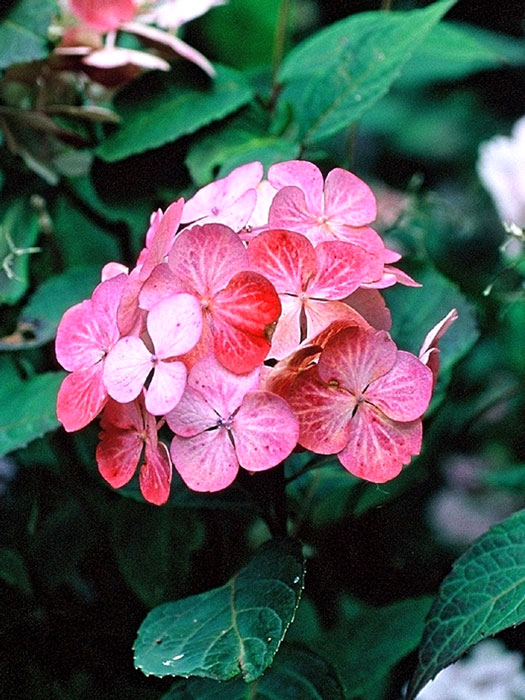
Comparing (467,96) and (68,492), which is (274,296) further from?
(467,96)

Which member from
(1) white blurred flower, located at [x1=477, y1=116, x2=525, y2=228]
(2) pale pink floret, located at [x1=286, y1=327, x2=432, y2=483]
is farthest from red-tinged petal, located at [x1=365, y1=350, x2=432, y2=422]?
(1) white blurred flower, located at [x1=477, y1=116, x2=525, y2=228]

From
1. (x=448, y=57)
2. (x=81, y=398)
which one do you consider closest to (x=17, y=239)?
(x=81, y=398)

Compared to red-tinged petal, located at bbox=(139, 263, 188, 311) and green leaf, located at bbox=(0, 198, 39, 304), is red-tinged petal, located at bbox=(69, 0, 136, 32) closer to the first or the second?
green leaf, located at bbox=(0, 198, 39, 304)

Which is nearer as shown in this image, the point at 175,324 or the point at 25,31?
the point at 175,324

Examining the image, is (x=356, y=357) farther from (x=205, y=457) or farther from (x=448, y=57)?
(x=448, y=57)

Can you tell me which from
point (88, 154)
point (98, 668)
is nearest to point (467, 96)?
point (88, 154)

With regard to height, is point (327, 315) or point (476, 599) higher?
point (327, 315)

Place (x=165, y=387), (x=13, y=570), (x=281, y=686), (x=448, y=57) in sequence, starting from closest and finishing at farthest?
(x=165, y=387), (x=281, y=686), (x=13, y=570), (x=448, y=57)
